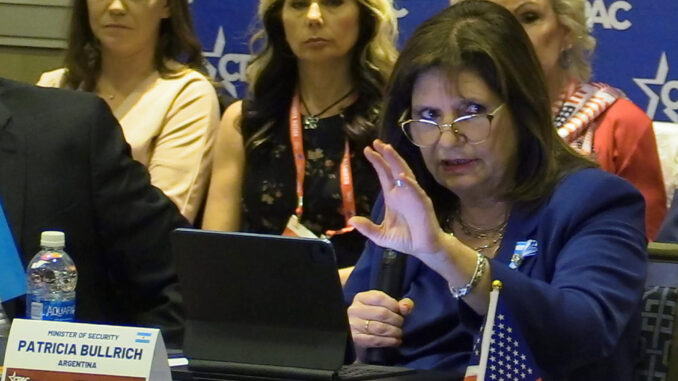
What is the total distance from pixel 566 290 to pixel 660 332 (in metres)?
0.31

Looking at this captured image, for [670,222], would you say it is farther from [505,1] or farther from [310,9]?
[310,9]

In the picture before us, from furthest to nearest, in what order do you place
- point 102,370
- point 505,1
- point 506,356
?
1. point 505,1
2. point 506,356
3. point 102,370

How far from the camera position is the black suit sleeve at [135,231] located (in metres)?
2.14

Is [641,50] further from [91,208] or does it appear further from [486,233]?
[91,208]

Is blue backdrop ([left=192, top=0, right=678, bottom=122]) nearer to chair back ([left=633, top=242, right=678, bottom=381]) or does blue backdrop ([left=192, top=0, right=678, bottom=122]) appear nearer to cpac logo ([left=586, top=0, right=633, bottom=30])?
cpac logo ([left=586, top=0, right=633, bottom=30])

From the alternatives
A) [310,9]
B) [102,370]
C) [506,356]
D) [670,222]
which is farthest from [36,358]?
[310,9]

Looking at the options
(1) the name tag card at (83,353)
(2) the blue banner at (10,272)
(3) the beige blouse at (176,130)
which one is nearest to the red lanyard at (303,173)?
(3) the beige blouse at (176,130)

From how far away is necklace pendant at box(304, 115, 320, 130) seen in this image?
320 cm

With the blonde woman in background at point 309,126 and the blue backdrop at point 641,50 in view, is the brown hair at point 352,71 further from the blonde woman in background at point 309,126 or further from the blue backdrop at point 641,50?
the blue backdrop at point 641,50

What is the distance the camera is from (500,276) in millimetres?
1771

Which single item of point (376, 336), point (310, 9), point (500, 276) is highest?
point (310, 9)

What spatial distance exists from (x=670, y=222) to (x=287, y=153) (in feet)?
3.34

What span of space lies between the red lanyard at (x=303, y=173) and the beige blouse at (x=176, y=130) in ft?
0.86

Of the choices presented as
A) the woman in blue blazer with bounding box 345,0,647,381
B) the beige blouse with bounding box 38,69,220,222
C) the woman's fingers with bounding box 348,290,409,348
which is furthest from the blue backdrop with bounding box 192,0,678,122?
the woman's fingers with bounding box 348,290,409,348
